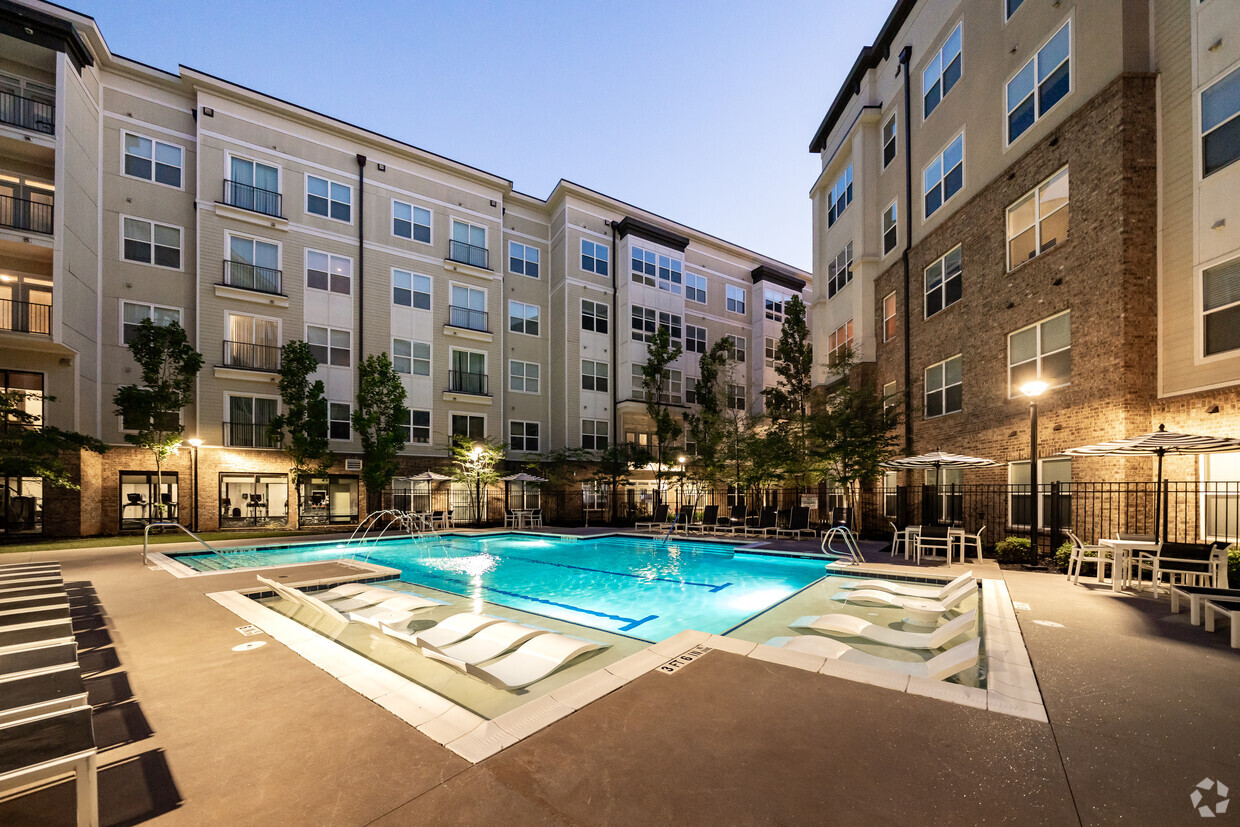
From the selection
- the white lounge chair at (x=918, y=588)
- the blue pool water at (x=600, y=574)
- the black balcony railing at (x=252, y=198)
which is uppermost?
the black balcony railing at (x=252, y=198)

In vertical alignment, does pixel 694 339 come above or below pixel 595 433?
above

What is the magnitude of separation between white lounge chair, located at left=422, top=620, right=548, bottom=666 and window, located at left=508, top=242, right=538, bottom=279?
24.1 meters

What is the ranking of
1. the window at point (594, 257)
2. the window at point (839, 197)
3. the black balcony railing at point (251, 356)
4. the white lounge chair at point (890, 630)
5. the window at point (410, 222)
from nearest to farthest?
the white lounge chair at point (890, 630) → the black balcony railing at point (251, 356) → the window at point (839, 197) → the window at point (410, 222) → the window at point (594, 257)

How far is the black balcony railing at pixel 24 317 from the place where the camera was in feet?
55.0

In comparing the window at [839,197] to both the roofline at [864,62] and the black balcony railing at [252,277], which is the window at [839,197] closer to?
the roofline at [864,62]

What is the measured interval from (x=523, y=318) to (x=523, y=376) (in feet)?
10.1

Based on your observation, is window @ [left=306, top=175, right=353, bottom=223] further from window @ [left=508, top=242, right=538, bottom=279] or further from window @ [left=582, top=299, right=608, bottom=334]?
window @ [left=582, top=299, right=608, bottom=334]

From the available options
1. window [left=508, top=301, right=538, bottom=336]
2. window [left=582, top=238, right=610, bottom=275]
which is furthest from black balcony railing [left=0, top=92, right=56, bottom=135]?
window [left=582, top=238, right=610, bottom=275]

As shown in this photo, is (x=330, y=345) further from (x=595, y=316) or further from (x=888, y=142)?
(x=888, y=142)

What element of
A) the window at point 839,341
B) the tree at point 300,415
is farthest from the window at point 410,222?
the window at point 839,341

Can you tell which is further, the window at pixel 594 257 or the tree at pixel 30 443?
the window at pixel 594 257

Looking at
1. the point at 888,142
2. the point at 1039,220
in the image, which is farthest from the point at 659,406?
the point at 1039,220

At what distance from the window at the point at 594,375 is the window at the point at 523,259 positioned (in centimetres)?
556

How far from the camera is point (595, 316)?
2873cm
